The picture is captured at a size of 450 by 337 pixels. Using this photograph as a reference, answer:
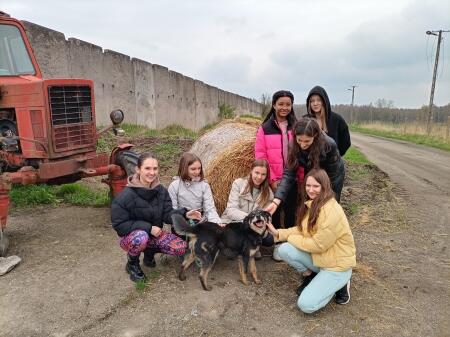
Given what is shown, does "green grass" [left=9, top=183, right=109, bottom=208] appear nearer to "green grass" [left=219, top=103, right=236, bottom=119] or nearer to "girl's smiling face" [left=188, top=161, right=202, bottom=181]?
"girl's smiling face" [left=188, top=161, right=202, bottom=181]

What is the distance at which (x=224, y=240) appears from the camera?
3.66m

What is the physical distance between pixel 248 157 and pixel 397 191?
13.8ft

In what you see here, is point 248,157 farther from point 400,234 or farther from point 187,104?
point 187,104

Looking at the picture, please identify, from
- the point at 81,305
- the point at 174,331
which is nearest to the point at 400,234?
the point at 174,331

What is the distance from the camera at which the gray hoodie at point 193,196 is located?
13.6ft

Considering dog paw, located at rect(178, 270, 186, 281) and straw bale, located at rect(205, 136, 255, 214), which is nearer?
dog paw, located at rect(178, 270, 186, 281)

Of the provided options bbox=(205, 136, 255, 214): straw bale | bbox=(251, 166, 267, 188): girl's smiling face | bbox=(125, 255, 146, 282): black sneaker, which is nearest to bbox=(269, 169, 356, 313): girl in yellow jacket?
bbox=(251, 166, 267, 188): girl's smiling face

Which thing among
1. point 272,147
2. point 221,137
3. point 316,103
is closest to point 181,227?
point 272,147

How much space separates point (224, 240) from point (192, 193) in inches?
28.1

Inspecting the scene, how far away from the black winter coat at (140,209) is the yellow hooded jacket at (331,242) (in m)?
1.35

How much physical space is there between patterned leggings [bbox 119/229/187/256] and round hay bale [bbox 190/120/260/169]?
4.96ft

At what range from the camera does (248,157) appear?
15.9 ft

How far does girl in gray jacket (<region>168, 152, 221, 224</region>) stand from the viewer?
4.08 m

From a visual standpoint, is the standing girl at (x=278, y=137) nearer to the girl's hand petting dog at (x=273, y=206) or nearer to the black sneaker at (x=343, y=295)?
the girl's hand petting dog at (x=273, y=206)
